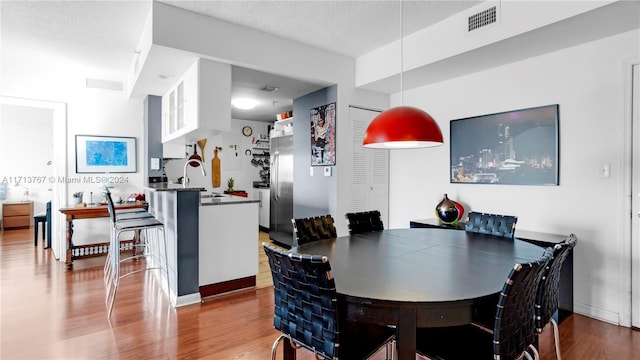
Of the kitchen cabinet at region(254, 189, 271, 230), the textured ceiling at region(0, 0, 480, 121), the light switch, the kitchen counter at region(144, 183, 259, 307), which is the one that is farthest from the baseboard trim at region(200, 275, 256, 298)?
the light switch

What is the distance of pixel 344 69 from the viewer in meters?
4.20

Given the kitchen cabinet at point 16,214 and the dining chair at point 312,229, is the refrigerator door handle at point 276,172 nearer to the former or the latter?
the dining chair at point 312,229

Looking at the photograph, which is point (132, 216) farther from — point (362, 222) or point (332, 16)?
point (332, 16)

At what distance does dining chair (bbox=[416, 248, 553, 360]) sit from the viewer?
4.29ft

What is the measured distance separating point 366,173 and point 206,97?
2209mm

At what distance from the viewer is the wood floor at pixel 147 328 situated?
2232 mm

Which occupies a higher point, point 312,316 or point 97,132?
point 97,132

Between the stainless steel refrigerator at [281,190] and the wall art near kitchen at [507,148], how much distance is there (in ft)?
8.20

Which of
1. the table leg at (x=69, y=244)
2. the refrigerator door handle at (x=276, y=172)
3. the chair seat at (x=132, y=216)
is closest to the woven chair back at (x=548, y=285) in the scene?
the chair seat at (x=132, y=216)

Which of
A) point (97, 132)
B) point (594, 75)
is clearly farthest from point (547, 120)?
point (97, 132)

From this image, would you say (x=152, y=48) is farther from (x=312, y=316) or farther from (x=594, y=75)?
(x=594, y=75)

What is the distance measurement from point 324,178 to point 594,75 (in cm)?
286

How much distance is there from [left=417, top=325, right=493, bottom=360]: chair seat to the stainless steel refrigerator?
144 inches

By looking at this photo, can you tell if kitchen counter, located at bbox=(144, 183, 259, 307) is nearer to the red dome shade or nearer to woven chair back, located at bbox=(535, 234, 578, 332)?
the red dome shade
